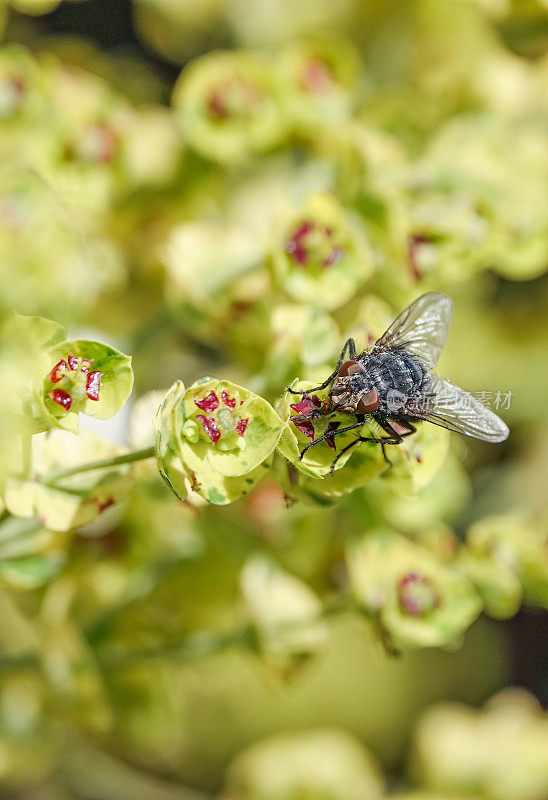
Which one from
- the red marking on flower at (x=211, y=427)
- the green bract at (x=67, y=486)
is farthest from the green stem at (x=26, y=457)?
the red marking on flower at (x=211, y=427)

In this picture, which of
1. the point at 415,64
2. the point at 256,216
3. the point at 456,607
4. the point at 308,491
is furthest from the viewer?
the point at 415,64

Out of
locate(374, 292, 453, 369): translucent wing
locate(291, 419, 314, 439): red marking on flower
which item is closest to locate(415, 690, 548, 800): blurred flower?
locate(374, 292, 453, 369): translucent wing

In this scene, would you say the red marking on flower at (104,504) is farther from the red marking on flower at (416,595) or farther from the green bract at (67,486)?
the red marking on flower at (416,595)

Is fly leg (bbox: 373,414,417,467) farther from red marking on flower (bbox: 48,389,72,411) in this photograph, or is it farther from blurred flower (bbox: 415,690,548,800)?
blurred flower (bbox: 415,690,548,800)

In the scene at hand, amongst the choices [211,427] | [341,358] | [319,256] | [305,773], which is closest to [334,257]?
[319,256]

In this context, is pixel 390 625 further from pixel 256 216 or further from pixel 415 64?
pixel 415 64

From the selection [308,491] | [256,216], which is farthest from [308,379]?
[256,216]

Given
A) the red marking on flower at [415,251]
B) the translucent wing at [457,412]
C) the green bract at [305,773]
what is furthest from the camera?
the green bract at [305,773]

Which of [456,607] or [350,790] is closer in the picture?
[456,607]

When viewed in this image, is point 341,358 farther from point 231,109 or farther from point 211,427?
point 231,109
